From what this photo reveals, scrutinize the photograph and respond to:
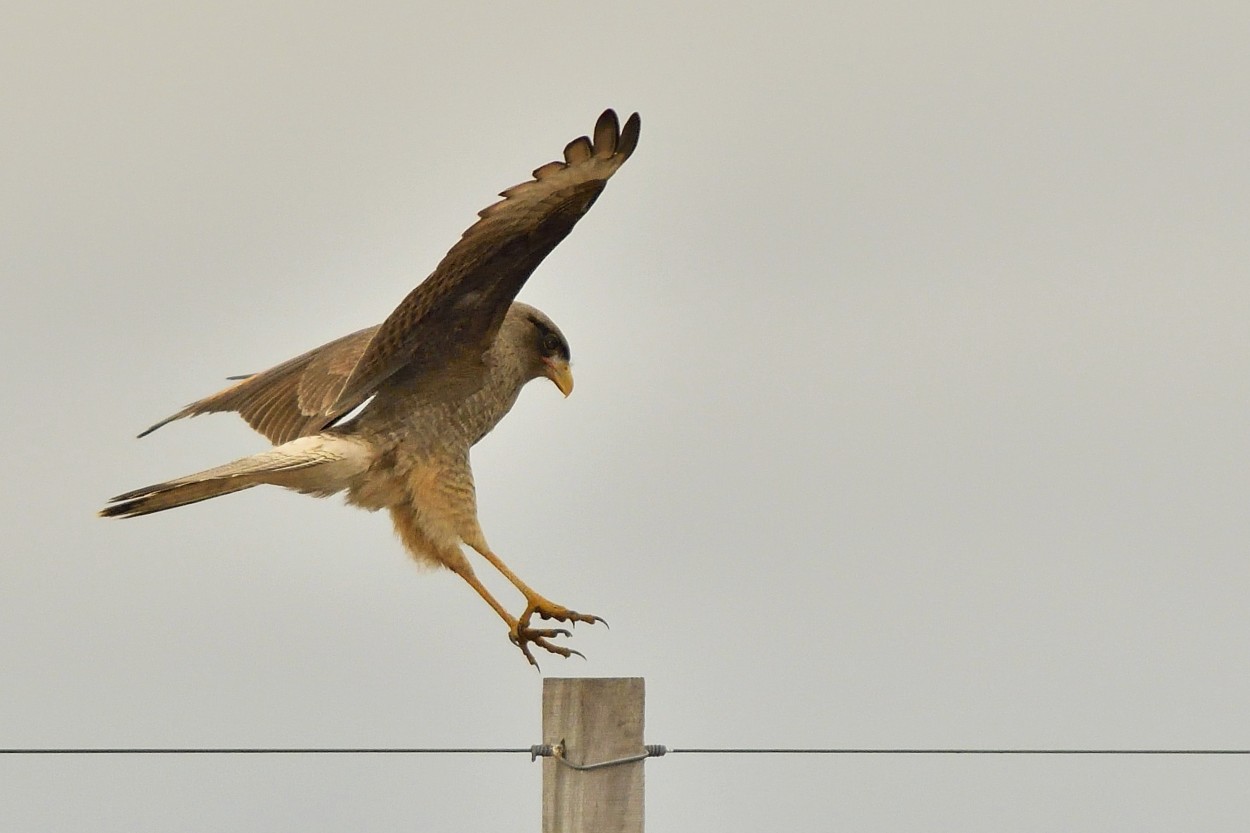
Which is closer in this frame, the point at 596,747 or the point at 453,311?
the point at 596,747

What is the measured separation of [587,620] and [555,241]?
3.46ft

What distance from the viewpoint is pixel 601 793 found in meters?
3.77

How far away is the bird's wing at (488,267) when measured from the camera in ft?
16.2

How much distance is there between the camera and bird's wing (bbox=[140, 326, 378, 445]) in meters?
6.07

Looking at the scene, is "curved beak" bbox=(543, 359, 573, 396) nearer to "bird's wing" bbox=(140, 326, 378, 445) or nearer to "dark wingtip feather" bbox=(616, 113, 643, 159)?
"bird's wing" bbox=(140, 326, 378, 445)

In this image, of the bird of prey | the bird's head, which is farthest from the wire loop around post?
the bird's head

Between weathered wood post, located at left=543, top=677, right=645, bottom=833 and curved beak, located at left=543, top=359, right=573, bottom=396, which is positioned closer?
weathered wood post, located at left=543, top=677, right=645, bottom=833

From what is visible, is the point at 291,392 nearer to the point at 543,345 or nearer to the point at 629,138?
the point at 543,345

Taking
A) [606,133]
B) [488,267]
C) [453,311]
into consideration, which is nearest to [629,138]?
[606,133]

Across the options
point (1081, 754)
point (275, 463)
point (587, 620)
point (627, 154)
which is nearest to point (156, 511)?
point (275, 463)

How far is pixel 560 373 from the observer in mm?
6016

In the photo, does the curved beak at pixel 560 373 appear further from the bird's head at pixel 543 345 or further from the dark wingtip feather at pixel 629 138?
the dark wingtip feather at pixel 629 138

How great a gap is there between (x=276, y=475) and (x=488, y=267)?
865 mm

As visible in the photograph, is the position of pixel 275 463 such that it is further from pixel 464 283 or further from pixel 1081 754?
pixel 1081 754
